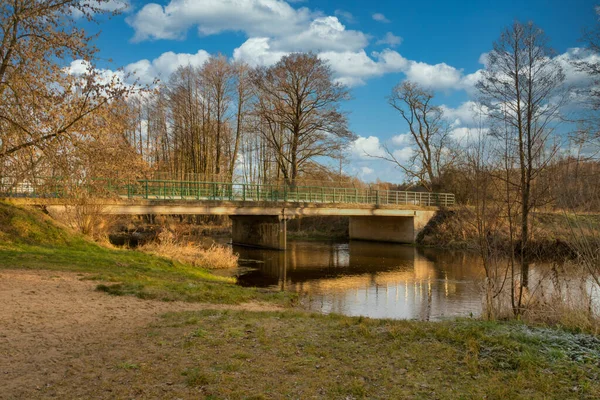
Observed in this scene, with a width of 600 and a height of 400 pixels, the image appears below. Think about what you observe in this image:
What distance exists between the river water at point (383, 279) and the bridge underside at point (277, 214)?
1527 millimetres

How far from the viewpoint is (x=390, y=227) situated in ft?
126

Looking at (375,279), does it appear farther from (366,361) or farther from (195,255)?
(366,361)

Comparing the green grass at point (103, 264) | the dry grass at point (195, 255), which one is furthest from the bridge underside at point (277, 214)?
the green grass at point (103, 264)

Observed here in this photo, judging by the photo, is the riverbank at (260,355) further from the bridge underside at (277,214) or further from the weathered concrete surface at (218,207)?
the bridge underside at (277,214)

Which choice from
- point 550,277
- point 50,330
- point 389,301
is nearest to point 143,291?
point 50,330

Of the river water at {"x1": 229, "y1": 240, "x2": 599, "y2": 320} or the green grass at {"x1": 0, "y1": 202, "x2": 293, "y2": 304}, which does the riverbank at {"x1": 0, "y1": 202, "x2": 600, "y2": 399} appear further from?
the river water at {"x1": 229, "y1": 240, "x2": 599, "y2": 320}

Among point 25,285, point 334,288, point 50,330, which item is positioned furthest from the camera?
point 334,288

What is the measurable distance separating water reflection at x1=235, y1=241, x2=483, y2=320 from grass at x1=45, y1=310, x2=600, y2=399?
3480mm

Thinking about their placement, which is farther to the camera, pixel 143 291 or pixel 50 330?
pixel 143 291

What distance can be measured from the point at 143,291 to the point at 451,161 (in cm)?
3698

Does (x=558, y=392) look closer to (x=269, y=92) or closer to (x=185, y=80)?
(x=269, y=92)

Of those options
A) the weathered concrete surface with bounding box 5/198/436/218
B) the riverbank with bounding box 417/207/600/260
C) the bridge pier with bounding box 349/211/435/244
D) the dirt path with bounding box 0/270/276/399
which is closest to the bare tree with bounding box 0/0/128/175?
the dirt path with bounding box 0/270/276/399

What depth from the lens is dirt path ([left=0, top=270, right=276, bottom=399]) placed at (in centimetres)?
520

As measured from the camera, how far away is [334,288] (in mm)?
16812
